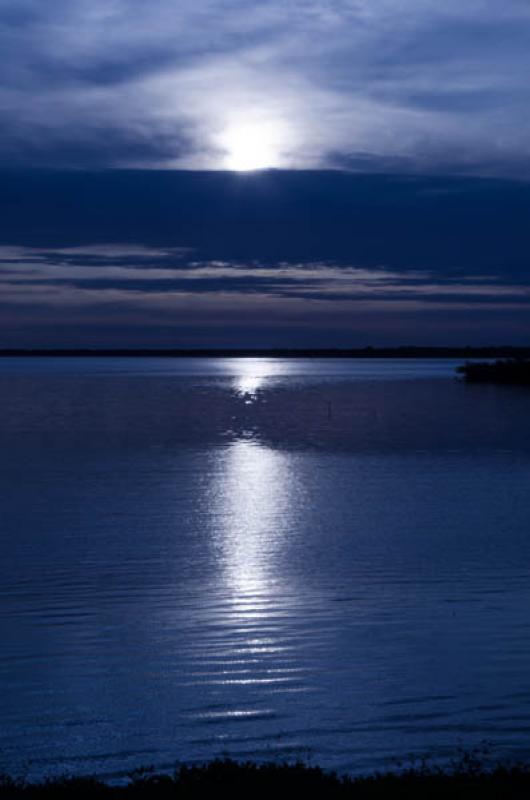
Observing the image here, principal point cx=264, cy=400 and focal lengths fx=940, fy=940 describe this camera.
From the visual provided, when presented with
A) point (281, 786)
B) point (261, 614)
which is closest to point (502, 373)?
point (261, 614)

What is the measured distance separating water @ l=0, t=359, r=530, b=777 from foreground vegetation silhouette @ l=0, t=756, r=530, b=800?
1346 mm

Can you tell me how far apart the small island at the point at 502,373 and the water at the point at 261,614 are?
259 feet

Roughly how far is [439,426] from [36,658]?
45.8 metres

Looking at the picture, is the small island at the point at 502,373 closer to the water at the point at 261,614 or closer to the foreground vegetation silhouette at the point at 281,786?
the water at the point at 261,614

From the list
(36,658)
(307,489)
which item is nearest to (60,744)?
(36,658)

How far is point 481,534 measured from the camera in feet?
71.3

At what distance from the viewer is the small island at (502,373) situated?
11231cm

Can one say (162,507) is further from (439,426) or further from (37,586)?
(439,426)

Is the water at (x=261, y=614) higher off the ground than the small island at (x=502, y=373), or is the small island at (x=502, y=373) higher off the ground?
the water at (x=261, y=614)

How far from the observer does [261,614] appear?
48.3 ft

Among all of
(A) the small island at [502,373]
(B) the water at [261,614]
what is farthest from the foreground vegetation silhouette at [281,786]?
(A) the small island at [502,373]

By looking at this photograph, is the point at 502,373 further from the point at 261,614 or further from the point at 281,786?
the point at 281,786

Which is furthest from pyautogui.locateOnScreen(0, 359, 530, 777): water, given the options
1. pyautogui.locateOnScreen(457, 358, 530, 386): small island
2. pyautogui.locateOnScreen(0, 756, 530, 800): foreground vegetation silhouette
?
pyautogui.locateOnScreen(457, 358, 530, 386): small island

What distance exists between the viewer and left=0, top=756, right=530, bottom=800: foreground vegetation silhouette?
7445 millimetres
